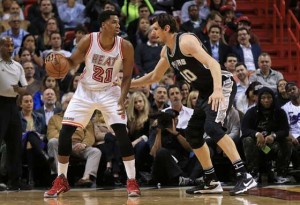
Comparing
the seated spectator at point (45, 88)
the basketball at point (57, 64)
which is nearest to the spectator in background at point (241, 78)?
the seated spectator at point (45, 88)

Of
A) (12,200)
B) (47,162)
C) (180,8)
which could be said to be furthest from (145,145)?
(180,8)

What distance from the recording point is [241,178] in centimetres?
881

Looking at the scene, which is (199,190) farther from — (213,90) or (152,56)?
(152,56)

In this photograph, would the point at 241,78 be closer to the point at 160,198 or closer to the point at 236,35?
the point at 236,35

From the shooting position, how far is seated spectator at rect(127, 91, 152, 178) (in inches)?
462

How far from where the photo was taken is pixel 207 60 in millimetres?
8602

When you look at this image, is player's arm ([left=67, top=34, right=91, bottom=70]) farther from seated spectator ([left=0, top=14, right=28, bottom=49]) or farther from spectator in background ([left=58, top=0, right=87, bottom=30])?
spectator in background ([left=58, top=0, right=87, bottom=30])

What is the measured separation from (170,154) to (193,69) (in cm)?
261

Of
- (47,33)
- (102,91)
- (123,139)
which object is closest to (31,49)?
(47,33)

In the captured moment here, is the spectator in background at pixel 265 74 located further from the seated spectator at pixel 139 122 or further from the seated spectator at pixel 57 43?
the seated spectator at pixel 57 43

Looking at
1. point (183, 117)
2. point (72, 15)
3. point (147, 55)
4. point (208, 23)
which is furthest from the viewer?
point (72, 15)

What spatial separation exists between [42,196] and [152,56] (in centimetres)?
565

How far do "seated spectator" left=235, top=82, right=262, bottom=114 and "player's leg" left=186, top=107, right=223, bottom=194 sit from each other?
3437 mm

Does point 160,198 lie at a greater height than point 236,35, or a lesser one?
lesser
